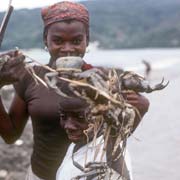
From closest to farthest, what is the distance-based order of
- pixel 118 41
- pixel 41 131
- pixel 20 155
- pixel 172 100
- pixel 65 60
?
pixel 65 60 < pixel 41 131 < pixel 20 155 < pixel 172 100 < pixel 118 41

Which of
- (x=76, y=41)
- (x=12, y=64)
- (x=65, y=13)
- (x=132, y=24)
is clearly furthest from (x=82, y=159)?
(x=132, y=24)

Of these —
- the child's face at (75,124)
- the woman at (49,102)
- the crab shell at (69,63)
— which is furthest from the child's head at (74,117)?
the crab shell at (69,63)

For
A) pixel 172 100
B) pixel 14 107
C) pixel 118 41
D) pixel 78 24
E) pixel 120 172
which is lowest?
pixel 118 41

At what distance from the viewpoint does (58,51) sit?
2756 millimetres

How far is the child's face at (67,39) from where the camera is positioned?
2.74 meters

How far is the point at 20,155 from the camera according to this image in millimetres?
8961

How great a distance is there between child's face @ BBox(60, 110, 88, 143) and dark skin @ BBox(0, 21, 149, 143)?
0.75 ft

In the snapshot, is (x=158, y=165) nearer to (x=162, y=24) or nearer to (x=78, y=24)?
(x=78, y=24)

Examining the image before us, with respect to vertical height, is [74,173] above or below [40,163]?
above

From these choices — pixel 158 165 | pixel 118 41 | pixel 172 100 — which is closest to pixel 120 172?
pixel 158 165

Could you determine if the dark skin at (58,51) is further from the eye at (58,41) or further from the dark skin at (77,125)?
the dark skin at (77,125)

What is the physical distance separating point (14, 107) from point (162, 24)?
343ft

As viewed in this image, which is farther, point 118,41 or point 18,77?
point 118,41

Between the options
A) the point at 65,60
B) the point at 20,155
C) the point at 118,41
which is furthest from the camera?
the point at 118,41
